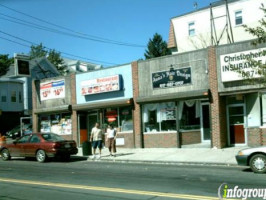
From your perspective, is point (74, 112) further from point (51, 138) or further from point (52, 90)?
point (51, 138)

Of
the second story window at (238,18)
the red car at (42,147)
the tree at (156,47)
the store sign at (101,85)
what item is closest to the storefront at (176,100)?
the store sign at (101,85)

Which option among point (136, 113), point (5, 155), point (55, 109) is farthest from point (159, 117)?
point (5, 155)

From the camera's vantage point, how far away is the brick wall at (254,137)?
59.9 feet

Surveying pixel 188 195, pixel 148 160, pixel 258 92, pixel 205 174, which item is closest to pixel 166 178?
pixel 205 174

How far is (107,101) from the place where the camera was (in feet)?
78.1

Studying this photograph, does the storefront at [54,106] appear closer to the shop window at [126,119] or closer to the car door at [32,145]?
the shop window at [126,119]

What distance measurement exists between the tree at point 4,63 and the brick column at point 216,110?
3999 centimetres

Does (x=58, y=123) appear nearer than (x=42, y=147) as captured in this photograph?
No

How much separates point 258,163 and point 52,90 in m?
18.5

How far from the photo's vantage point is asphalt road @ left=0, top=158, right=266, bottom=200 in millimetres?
8875

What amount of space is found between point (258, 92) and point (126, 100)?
769cm

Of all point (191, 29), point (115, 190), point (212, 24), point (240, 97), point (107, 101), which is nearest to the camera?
point (115, 190)

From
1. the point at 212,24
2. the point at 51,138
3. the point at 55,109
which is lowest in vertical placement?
the point at 51,138

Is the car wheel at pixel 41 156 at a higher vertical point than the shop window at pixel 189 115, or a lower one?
lower
